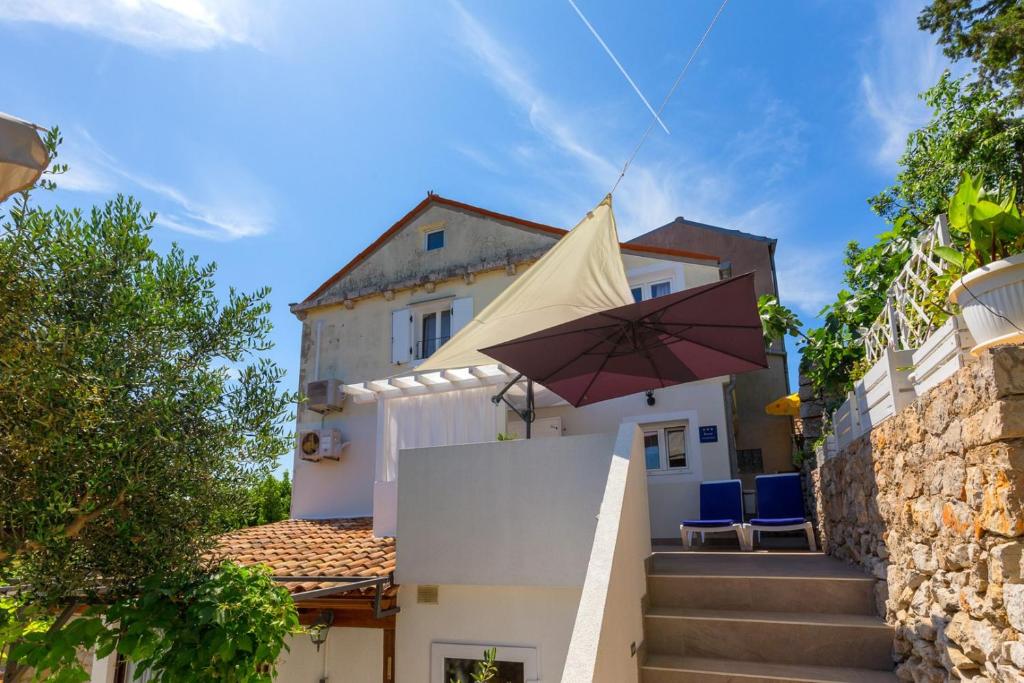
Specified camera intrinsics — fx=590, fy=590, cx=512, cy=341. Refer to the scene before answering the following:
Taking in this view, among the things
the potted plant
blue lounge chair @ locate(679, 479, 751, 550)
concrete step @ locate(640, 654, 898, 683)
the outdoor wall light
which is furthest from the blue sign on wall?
the potted plant

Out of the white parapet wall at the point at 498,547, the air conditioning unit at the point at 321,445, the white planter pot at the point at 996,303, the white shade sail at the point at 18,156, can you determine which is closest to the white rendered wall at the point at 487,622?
the white parapet wall at the point at 498,547

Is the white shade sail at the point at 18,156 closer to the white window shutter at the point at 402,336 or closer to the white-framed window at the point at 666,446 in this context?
the white-framed window at the point at 666,446

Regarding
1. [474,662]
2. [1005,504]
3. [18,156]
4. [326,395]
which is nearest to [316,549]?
[474,662]

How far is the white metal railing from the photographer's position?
3.57 meters

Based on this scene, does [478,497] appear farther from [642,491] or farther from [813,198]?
[813,198]

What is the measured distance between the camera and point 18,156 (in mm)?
3055

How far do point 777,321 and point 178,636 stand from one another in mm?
10948

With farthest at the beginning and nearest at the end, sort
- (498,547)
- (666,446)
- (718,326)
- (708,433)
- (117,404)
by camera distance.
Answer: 1. (666,446)
2. (708,433)
3. (498,547)
4. (718,326)
5. (117,404)

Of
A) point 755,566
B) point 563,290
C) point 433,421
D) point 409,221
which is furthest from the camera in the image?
point 409,221

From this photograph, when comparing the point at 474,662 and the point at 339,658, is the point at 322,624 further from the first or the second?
the point at 474,662

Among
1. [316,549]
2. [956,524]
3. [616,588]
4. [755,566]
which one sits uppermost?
[956,524]

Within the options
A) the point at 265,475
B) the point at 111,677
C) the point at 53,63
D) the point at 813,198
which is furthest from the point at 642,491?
the point at 111,677

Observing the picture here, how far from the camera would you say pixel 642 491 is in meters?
5.78

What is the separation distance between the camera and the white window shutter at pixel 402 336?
13075 mm
